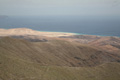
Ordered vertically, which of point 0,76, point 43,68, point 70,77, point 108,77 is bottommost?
point 108,77

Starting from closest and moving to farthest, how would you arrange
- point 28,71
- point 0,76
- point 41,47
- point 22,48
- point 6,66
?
point 0,76 → point 6,66 → point 28,71 → point 22,48 → point 41,47

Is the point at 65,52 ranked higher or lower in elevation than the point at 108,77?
higher

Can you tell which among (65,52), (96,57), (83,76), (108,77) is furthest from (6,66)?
(96,57)

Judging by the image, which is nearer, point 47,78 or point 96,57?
point 47,78

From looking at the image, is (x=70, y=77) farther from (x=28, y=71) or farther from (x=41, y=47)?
(x=41, y=47)

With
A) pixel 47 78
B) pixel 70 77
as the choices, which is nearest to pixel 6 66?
pixel 47 78

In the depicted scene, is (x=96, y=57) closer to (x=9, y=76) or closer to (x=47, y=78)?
(x=47, y=78)

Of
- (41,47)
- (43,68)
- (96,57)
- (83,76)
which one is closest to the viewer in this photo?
(43,68)
